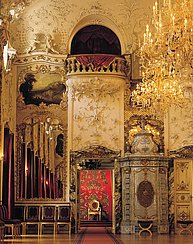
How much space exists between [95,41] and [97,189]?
7302 millimetres

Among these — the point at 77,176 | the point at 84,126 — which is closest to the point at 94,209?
the point at 77,176

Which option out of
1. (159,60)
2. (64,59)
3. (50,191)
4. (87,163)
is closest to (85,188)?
(87,163)

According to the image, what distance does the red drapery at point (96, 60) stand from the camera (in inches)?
802

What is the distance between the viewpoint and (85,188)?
86.2 feet

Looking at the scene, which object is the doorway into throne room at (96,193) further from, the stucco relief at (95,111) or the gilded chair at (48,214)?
the gilded chair at (48,214)

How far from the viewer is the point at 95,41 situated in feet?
72.4

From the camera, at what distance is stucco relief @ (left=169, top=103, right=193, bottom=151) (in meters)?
20.4

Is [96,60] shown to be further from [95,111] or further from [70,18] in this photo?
[70,18]

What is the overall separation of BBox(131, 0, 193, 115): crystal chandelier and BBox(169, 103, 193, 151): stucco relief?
4.08 meters

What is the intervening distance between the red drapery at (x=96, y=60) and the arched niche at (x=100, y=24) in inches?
40.2

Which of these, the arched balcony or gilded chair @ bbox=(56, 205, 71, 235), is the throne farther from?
the arched balcony

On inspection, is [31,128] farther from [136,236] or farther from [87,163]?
[136,236]

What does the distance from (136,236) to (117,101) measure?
493 centimetres

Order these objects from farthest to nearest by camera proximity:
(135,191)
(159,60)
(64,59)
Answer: (64,59), (135,191), (159,60)
